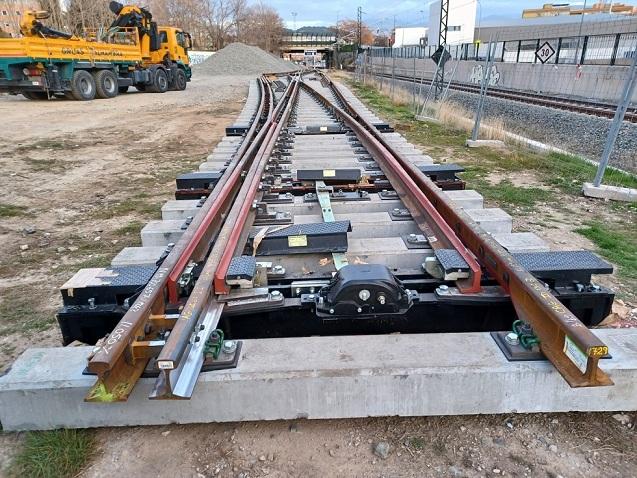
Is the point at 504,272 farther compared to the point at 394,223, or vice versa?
the point at 394,223

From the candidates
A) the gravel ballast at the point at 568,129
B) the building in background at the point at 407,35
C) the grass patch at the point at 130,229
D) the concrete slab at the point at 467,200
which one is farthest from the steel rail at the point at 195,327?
the building in background at the point at 407,35

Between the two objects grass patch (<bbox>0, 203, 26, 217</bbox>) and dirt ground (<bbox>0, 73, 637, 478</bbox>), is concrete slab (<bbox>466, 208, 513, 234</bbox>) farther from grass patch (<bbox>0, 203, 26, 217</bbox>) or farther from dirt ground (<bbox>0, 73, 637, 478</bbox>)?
grass patch (<bbox>0, 203, 26, 217</bbox>)

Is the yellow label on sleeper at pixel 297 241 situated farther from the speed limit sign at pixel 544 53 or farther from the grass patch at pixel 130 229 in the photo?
the speed limit sign at pixel 544 53

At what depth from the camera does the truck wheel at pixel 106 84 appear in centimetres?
2052

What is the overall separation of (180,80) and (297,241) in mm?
24142

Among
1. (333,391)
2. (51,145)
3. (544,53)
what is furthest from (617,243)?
(544,53)

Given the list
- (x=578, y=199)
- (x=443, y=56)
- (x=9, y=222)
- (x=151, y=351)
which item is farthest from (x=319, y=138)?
(x=443, y=56)

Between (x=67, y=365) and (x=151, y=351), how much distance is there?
39 centimetres

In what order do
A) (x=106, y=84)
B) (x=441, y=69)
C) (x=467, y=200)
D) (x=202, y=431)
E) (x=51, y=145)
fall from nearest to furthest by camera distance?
1. (x=202, y=431)
2. (x=467, y=200)
3. (x=51, y=145)
4. (x=441, y=69)
5. (x=106, y=84)

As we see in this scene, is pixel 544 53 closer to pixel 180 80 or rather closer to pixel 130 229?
pixel 180 80

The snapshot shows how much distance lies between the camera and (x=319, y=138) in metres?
7.66

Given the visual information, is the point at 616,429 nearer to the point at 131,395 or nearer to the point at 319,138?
the point at 131,395

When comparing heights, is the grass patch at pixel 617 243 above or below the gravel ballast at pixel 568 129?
above

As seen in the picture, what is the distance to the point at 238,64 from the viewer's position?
42.0 m
